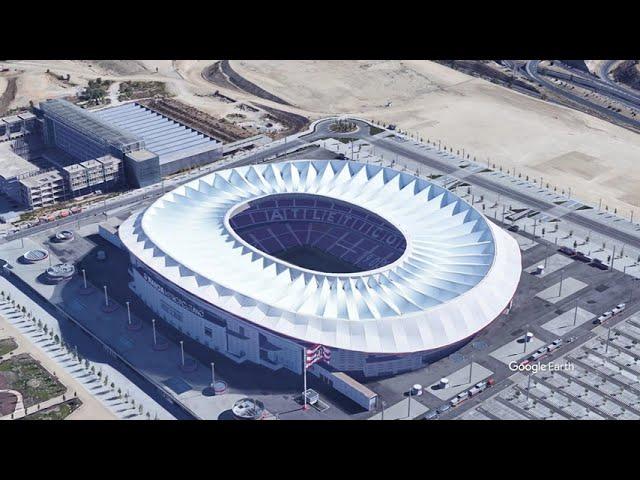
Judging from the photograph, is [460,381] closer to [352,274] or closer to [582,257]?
[352,274]

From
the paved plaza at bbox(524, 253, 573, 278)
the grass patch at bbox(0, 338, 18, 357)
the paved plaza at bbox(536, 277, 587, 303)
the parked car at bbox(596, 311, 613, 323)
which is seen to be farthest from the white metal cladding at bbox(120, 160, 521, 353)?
the grass patch at bbox(0, 338, 18, 357)

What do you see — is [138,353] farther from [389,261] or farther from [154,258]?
[389,261]

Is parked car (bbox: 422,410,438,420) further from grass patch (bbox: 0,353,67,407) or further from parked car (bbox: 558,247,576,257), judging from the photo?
parked car (bbox: 558,247,576,257)

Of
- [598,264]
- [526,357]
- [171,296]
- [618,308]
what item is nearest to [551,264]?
[598,264]

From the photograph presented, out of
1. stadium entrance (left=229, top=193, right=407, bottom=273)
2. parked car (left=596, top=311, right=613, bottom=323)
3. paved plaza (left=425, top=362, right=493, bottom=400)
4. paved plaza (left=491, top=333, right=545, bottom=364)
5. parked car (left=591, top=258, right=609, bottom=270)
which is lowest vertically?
paved plaza (left=425, top=362, right=493, bottom=400)

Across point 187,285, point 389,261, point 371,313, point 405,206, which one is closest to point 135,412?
point 187,285

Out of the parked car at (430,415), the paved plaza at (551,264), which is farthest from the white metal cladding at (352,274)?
the parked car at (430,415)
